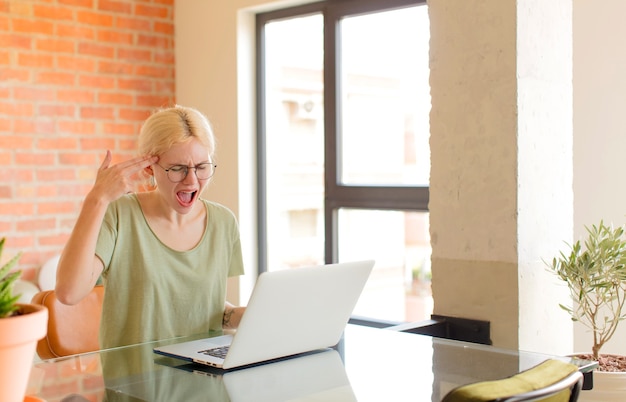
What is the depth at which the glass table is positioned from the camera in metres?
1.56

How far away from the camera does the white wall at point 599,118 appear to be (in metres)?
2.83

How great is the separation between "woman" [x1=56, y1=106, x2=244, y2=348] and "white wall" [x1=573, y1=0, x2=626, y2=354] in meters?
1.32

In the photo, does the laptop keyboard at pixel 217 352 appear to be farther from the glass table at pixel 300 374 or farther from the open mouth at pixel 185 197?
the open mouth at pixel 185 197

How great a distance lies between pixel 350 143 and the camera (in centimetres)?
403

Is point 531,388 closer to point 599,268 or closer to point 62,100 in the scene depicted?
point 599,268

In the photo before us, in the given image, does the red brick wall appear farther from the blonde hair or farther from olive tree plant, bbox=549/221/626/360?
olive tree plant, bbox=549/221/626/360

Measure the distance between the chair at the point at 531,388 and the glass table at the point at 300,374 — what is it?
0.92 ft

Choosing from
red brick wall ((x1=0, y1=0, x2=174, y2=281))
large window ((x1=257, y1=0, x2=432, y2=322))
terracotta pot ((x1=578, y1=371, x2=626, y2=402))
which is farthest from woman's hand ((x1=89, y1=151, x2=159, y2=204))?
red brick wall ((x1=0, y1=0, x2=174, y2=281))

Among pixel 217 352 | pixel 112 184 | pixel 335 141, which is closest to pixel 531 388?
pixel 217 352

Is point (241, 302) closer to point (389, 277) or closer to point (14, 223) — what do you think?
point (389, 277)

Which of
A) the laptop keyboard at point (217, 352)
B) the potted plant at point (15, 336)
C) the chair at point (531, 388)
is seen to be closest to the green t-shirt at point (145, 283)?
the laptop keyboard at point (217, 352)

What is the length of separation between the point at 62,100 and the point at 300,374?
109 inches

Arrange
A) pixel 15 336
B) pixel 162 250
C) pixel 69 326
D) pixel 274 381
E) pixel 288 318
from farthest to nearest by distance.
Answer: pixel 69 326 < pixel 162 250 < pixel 288 318 < pixel 274 381 < pixel 15 336

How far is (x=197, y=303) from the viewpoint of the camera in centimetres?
244
